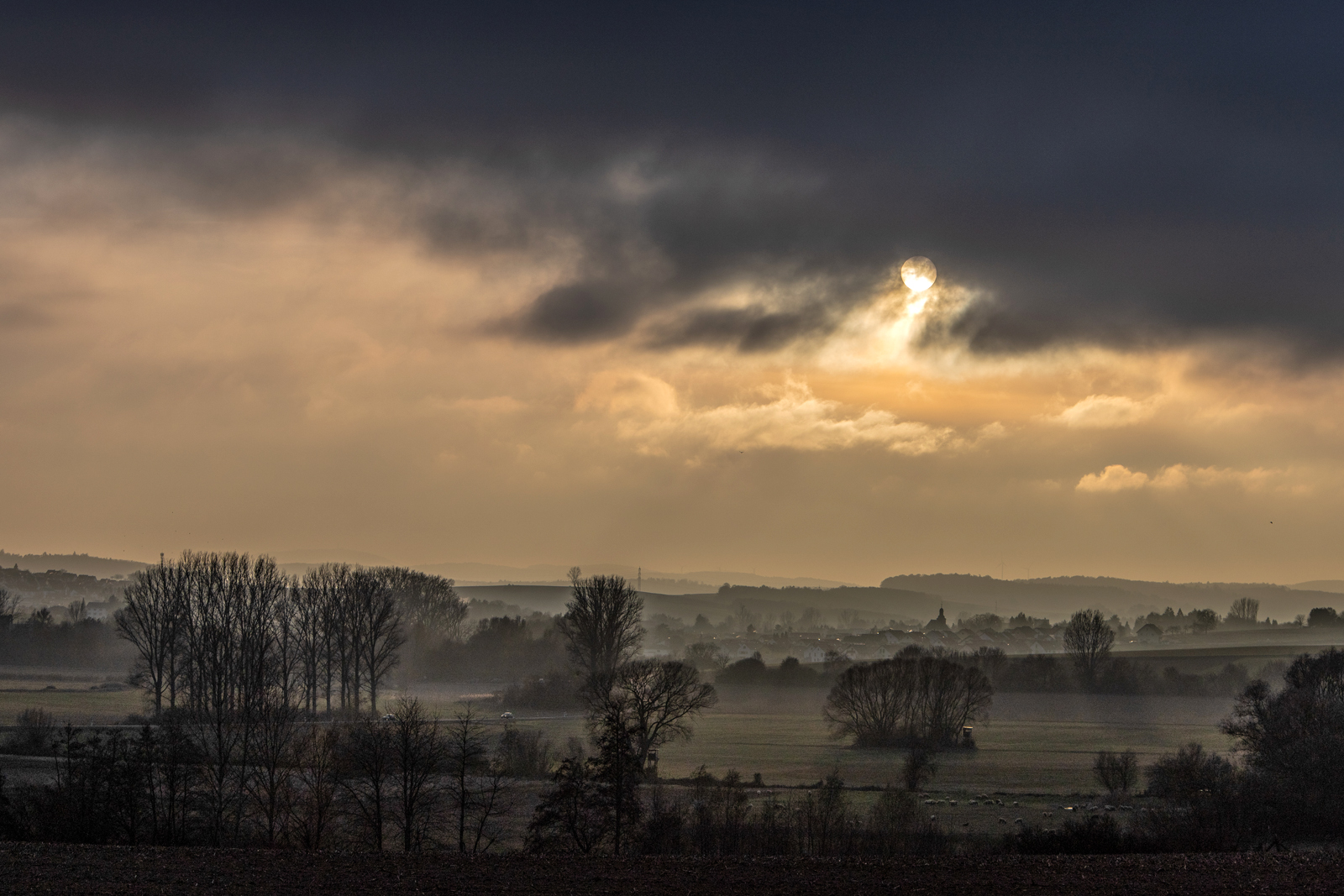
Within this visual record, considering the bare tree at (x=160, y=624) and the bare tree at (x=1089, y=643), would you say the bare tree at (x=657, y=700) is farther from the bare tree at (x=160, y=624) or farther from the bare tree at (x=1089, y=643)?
the bare tree at (x=1089, y=643)

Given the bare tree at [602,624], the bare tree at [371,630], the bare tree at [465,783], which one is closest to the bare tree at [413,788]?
the bare tree at [465,783]

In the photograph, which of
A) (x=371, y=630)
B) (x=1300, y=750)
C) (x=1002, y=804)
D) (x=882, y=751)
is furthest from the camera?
(x=371, y=630)

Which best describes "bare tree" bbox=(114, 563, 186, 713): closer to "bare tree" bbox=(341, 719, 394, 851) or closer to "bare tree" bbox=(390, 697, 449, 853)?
"bare tree" bbox=(341, 719, 394, 851)

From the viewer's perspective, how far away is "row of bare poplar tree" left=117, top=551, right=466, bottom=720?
324 ft

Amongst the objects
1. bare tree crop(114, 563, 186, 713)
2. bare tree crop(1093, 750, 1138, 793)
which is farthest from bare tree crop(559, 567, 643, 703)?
bare tree crop(1093, 750, 1138, 793)

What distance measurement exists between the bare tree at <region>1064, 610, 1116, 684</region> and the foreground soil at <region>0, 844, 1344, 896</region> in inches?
4693

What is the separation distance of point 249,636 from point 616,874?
79742 mm

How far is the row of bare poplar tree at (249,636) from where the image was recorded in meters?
98.6

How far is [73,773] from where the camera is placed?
50469 millimetres

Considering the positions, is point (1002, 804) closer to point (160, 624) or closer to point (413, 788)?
point (413, 788)

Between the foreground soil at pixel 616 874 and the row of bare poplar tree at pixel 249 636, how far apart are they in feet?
185

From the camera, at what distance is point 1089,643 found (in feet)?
506

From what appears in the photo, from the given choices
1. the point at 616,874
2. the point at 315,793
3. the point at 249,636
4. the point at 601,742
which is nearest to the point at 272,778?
the point at 315,793

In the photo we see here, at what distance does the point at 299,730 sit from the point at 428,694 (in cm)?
4217
